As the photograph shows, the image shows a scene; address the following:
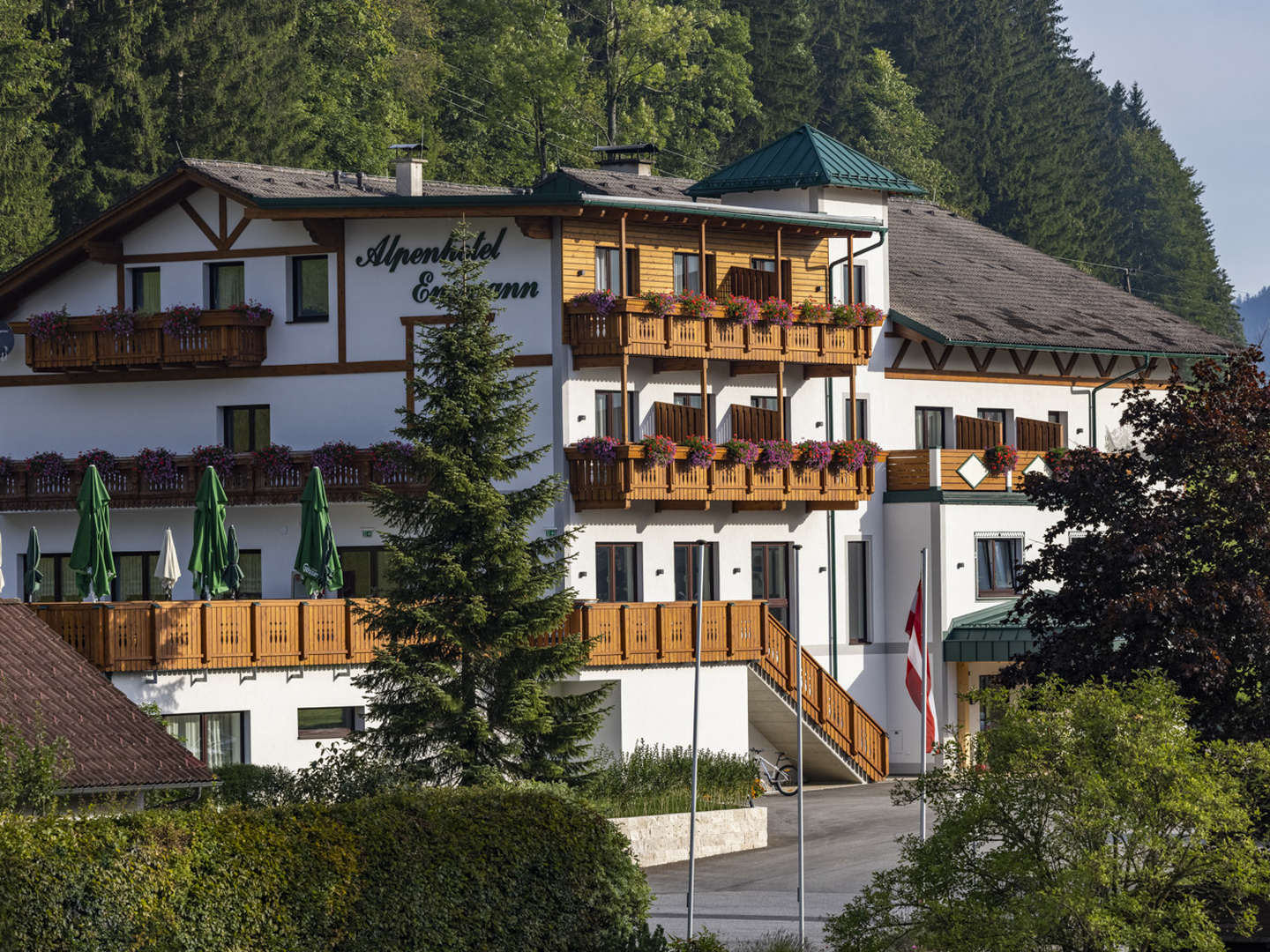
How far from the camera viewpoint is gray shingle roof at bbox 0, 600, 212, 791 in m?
29.1

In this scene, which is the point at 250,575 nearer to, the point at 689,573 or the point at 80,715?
the point at 689,573

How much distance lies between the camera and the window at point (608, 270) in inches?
1702

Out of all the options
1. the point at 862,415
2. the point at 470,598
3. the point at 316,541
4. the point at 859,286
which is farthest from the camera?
the point at 859,286

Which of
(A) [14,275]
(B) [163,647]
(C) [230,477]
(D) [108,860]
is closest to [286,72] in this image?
(A) [14,275]

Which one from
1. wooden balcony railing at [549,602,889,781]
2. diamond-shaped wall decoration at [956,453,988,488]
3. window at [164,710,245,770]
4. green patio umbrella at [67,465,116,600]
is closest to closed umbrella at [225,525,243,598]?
green patio umbrella at [67,465,116,600]

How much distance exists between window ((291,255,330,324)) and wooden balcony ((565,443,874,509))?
565 cm

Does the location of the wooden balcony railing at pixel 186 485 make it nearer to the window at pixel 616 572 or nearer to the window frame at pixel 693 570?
the window at pixel 616 572

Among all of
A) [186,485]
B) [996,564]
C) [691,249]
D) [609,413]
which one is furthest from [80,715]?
[996,564]

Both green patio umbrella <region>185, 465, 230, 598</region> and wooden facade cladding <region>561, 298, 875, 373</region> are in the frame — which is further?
wooden facade cladding <region>561, 298, 875, 373</region>

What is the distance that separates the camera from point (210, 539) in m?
37.2

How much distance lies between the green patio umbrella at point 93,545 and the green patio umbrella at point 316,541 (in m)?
3.10

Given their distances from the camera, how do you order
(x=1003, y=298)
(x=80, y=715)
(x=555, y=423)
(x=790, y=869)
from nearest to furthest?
(x=80, y=715)
(x=790, y=869)
(x=555, y=423)
(x=1003, y=298)

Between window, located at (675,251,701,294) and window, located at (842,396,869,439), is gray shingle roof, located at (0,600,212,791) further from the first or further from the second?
window, located at (842,396,869,439)

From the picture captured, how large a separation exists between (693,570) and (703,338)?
4451mm
